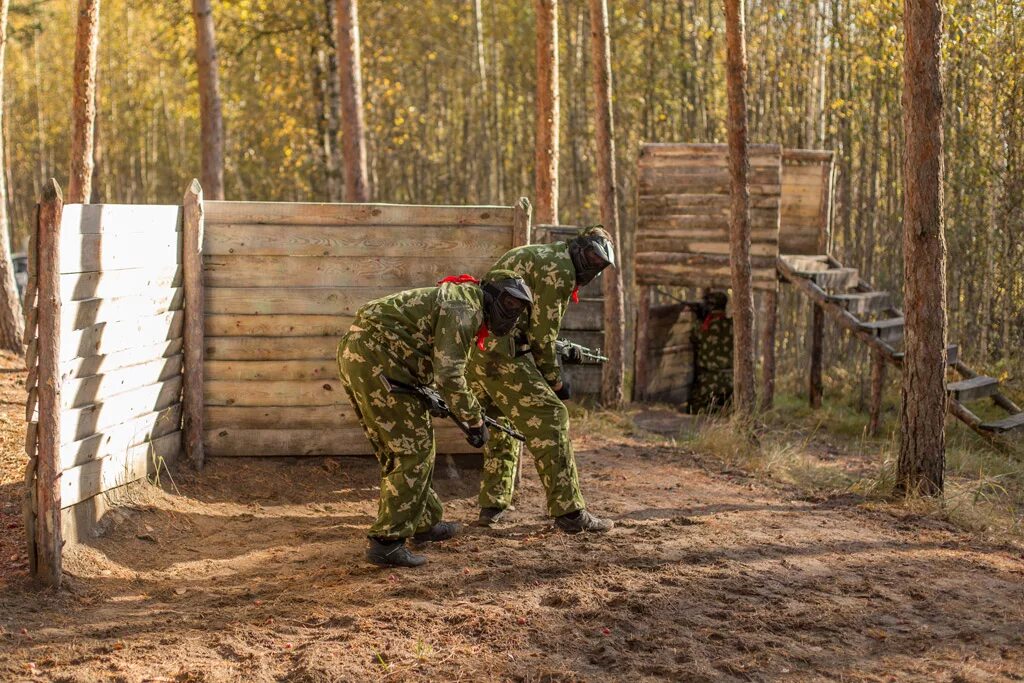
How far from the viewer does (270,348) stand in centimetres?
752

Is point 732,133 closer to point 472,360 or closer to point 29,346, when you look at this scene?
point 472,360

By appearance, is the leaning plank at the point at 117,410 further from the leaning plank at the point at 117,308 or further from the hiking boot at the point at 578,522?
the hiking boot at the point at 578,522

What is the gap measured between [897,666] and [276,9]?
1980cm

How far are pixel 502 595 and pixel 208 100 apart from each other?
461 inches

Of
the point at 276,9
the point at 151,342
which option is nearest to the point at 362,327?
the point at 151,342

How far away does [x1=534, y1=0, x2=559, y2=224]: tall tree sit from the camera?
1155 cm

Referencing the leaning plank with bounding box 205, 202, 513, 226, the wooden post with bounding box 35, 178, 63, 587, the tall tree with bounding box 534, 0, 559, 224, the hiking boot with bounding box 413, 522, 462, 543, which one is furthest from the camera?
the tall tree with bounding box 534, 0, 559, 224

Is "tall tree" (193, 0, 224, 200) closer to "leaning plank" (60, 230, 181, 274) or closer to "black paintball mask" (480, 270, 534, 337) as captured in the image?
"leaning plank" (60, 230, 181, 274)

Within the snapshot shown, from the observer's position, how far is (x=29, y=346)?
18.0 ft

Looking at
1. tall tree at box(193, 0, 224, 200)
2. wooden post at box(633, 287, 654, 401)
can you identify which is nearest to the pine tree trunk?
wooden post at box(633, 287, 654, 401)

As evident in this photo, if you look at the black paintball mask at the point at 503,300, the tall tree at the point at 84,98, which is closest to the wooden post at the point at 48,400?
the black paintball mask at the point at 503,300

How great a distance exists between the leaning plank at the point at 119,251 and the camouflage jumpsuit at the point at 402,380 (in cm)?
146

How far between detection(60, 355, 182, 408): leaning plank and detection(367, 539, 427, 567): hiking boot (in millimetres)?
1767

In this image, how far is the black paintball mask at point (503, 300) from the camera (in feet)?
19.2
